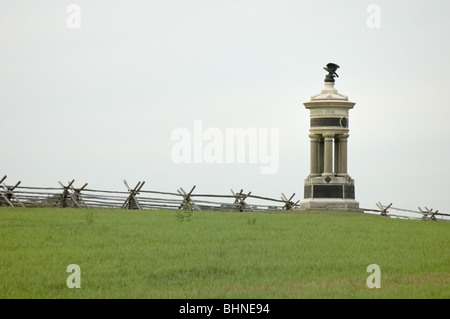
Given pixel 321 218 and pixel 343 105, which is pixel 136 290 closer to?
pixel 321 218

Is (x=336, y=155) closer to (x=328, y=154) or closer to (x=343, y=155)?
(x=343, y=155)

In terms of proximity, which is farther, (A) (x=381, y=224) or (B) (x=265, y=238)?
(A) (x=381, y=224)

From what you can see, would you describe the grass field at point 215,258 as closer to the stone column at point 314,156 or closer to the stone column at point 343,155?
the stone column at point 343,155

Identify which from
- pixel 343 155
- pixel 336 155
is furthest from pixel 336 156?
pixel 343 155

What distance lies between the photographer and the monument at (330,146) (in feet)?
138

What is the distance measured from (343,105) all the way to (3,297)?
92.1 ft

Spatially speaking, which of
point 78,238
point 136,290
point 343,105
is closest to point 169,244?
point 78,238

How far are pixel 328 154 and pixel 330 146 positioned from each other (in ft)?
1.35

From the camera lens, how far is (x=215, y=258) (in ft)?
67.6

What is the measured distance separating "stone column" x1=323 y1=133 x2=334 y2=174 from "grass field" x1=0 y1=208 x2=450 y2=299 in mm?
10961

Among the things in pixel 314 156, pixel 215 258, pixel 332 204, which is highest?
pixel 314 156

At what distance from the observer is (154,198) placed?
43750mm

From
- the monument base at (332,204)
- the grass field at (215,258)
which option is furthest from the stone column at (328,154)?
the grass field at (215,258)

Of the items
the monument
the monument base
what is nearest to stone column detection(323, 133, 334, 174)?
the monument
